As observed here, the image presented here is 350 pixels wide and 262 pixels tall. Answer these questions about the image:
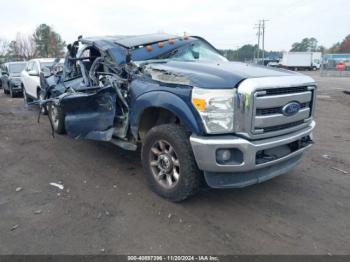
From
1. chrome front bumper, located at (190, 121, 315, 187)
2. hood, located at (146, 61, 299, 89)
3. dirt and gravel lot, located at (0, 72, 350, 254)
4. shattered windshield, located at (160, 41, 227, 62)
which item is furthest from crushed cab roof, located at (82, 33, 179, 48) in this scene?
chrome front bumper, located at (190, 121, 315, 187)

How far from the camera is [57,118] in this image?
6.59 metres

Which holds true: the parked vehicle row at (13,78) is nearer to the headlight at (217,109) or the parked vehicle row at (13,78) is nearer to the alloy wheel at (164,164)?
the alloy wheel at (164,164)

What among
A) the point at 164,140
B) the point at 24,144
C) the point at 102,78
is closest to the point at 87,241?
the point at 164,140

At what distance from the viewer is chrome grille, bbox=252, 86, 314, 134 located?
3.39m

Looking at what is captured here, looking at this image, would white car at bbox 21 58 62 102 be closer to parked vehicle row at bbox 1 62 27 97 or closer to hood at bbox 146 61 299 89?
parked vehicle row at bbox 1 62 27 97

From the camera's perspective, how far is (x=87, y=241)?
3104 millimetres

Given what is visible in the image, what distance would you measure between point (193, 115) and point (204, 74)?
0.49 m

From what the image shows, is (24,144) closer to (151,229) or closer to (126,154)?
(126,154)

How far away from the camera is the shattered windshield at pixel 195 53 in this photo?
4949 mm

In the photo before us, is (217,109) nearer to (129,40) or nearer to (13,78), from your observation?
(129,40)

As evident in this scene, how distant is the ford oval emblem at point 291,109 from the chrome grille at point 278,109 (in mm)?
32

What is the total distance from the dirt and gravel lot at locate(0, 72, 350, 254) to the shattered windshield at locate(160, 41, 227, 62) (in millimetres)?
1813

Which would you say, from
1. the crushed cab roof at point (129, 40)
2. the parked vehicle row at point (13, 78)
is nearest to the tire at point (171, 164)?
the crushed cab roof at point (129, 40)

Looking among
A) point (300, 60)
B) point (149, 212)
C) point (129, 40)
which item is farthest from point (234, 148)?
point (300, 60)
